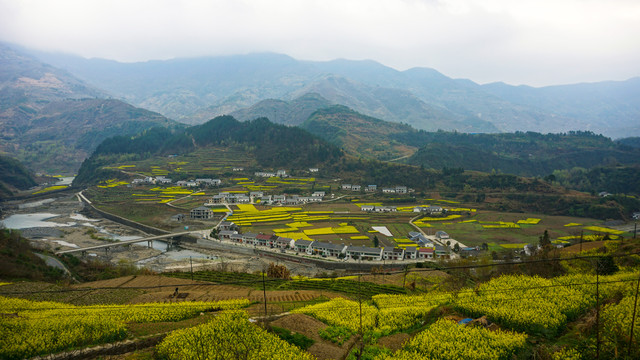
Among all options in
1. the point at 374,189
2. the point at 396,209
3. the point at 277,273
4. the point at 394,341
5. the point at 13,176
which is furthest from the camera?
the point at 13,176

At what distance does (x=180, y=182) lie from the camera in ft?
311

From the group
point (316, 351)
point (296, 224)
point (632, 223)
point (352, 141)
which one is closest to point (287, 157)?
point (352, 141)

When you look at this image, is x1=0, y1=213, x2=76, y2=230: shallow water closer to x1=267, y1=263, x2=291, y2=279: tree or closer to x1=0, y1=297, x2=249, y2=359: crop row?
x1=267, y1=263, x2=291, y2=279: tree

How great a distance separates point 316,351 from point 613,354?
11.1 metres

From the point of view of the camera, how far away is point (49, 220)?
6919cm

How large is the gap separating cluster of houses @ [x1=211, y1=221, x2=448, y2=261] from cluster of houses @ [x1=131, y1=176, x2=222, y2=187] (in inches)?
1679

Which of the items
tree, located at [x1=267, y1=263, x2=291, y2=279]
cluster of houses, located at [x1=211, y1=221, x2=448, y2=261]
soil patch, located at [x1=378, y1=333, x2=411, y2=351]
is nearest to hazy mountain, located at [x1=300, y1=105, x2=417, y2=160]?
cluster of houses, located at [x1=211, y1=221, x2=448, y2=261]

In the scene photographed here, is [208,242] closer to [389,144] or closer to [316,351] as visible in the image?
[316,351]

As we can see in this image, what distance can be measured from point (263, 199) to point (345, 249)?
3579cm

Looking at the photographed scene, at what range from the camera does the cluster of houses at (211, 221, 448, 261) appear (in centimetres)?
4506

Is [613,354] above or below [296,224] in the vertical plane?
above

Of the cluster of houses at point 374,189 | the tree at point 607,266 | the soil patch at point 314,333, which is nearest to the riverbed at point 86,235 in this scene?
the soil patch at point 314,333

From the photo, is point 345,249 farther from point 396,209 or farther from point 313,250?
point 396,209

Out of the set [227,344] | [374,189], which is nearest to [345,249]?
[227,344]
